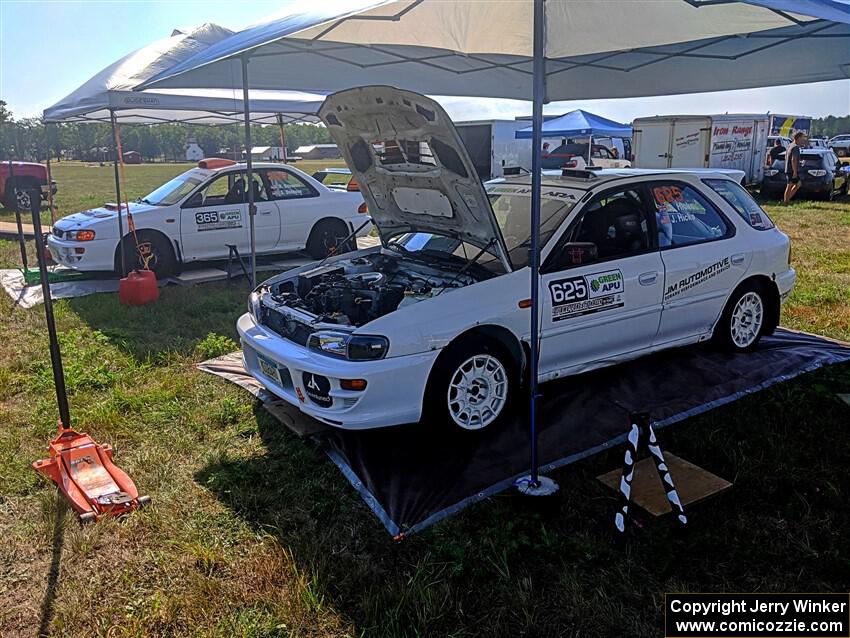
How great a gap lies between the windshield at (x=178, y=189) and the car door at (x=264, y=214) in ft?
2.23

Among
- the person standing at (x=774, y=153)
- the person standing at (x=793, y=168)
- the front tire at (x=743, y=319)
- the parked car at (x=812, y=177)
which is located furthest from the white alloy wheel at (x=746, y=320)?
the person standing at (x=774, y=153)

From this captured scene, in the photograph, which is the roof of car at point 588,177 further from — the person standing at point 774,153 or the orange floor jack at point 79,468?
the person standing at point 774,153

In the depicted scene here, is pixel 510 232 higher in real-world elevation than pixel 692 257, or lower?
higher

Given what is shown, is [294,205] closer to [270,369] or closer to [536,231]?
[270,369]

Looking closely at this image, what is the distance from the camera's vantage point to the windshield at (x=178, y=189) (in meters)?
8.84

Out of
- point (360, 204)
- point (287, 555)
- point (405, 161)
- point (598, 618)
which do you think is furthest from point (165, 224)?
point (598, 618)

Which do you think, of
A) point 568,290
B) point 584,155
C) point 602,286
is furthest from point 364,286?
point 584,155

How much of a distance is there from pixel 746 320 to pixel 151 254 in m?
6.95

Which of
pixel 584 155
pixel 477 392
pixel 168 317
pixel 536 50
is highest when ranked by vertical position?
pixel 584 155

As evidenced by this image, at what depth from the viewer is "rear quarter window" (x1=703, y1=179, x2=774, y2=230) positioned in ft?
17.4

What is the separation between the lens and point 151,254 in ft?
28.1

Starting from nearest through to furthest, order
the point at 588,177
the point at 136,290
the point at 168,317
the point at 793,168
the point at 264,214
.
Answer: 1. the point at 588,177
2. the point at 168,317
3. the point at 136,290
4. the point at 264,214
5. the point at 793,168

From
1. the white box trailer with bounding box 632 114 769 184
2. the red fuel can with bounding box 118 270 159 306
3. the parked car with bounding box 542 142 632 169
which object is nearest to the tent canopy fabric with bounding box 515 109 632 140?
the parked car with bounding box 542 142 632 169

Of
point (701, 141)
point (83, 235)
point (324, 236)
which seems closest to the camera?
point (83, 235)
